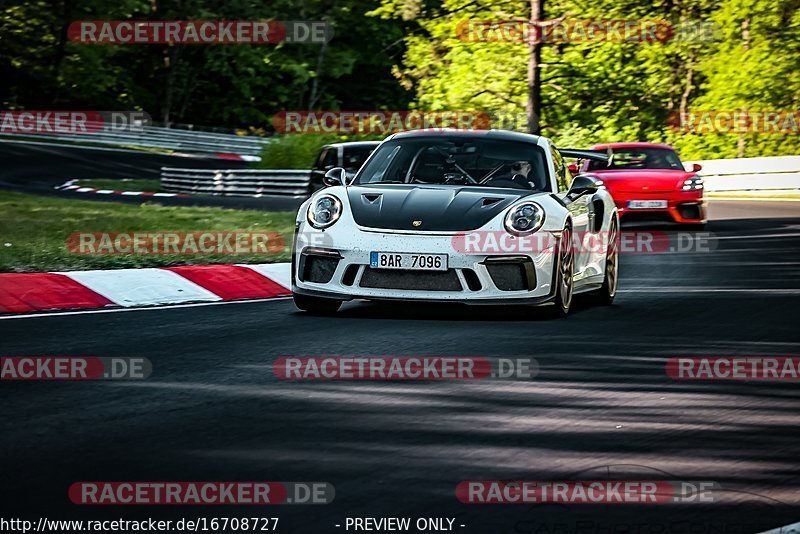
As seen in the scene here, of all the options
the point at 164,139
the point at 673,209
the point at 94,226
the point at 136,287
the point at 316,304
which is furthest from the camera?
the point at 164,139

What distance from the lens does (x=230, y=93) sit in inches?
2702

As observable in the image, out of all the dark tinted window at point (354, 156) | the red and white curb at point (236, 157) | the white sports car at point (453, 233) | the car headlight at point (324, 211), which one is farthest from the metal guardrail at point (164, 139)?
the car headlight at point (324, 211)

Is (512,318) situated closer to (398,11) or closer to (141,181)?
(398,11)

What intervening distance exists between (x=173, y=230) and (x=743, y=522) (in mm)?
13762

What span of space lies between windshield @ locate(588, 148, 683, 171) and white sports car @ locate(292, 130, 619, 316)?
11.2 metres

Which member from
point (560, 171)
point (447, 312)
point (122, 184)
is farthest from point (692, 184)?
point (122, 184)

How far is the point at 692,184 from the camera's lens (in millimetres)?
21203

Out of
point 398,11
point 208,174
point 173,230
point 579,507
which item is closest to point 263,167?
point 208,174

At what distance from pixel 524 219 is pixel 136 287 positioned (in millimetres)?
3310

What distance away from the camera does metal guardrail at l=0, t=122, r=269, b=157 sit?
180ft

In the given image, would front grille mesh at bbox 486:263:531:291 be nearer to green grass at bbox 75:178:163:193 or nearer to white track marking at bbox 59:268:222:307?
white track marking at bbox 59:268:222:307

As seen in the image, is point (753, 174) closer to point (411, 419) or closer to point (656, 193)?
point (656, 193)

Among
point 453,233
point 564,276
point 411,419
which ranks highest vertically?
point 453,233

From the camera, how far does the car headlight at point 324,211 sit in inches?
388
